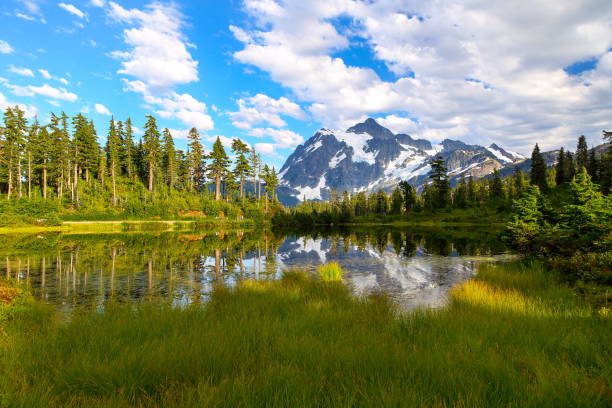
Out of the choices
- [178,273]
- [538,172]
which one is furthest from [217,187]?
[538,172]

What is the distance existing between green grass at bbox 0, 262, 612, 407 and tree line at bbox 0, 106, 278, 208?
67968 mm

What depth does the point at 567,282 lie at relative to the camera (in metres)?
11.4

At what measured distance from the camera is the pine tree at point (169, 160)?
7894cm

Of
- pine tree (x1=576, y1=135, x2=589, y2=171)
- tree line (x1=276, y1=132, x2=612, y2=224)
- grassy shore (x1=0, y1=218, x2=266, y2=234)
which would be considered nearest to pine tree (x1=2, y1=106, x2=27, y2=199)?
grassy shore (x1=0, y1=218, x2=266, y2=234)

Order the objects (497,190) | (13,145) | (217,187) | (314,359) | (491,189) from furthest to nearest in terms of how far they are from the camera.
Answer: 1. (491,189)
2. (497,190)
3. (217,187)
4. (13,145)
5. (314,359)

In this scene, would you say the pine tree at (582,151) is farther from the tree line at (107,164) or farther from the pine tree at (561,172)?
the tree line at (107,164)

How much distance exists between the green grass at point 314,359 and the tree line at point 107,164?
6797 cm

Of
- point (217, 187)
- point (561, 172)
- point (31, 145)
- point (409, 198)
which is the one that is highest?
point (31, 145)

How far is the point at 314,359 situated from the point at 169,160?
3285 inches

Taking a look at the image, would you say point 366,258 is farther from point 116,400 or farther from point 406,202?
point 406,202

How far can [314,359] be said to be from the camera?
4.86m

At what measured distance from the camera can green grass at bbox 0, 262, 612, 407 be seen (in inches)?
147

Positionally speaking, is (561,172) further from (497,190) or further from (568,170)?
(497,190)

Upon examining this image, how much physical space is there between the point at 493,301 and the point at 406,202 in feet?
324
